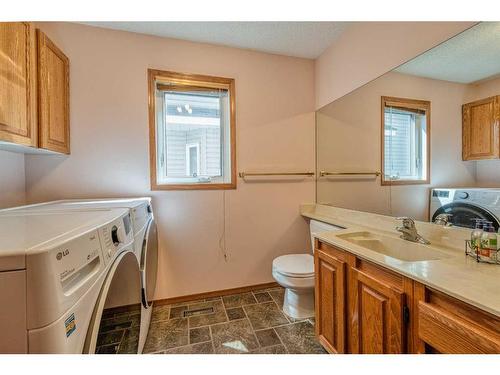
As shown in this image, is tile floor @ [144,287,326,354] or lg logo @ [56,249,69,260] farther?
tile floor @ [144,287,326,354]

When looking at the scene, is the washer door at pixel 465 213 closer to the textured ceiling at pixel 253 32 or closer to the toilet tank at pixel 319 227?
the toilet tank at pixel 319 227

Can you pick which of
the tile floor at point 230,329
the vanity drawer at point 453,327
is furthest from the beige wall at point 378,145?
the tile floor at point 230,329

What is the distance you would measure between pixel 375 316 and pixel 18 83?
2.10 meters

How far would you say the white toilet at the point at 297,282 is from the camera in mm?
1601

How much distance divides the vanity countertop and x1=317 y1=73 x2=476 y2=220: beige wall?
0.15m

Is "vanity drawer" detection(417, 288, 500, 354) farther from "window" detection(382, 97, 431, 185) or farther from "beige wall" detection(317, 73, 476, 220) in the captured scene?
"window" detection(382, 97, 431, 185)

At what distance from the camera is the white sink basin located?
1.14 meters

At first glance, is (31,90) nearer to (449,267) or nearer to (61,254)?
(61,254)

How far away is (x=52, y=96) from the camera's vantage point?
146 centimetres

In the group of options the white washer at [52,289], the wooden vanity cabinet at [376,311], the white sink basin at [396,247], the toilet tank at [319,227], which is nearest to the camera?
the white washer at [52,289]

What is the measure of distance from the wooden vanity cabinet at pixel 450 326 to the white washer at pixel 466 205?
2.10 feet

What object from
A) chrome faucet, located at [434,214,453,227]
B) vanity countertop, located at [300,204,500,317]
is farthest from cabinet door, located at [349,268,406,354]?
chrome faucet, located at [434,214,453,227]
